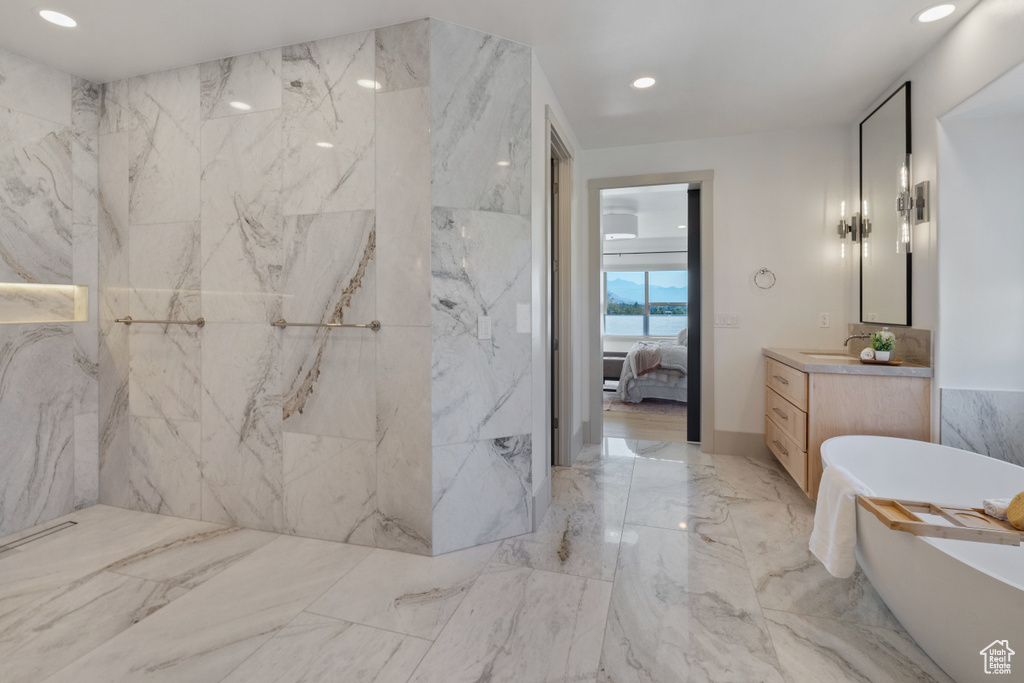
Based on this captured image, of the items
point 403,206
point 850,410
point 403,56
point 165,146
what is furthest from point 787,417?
point 165,146

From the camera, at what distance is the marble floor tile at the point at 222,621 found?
1.53 meters

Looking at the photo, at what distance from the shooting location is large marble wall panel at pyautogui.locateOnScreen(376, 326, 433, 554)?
2186 millimetres

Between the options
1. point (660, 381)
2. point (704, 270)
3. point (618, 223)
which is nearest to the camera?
point (704, 270)

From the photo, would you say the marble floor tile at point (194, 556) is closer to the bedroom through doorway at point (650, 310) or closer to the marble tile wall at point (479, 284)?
the marble tile wall at point (479, 284)

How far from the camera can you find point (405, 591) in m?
1.94

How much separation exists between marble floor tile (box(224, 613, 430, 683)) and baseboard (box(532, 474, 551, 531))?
940 millimetres

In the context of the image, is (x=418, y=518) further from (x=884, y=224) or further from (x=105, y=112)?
(x=884, y=224)

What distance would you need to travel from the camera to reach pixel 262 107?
2.41 m

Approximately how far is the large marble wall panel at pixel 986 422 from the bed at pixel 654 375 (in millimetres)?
3108

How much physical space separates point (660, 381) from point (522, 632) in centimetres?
428

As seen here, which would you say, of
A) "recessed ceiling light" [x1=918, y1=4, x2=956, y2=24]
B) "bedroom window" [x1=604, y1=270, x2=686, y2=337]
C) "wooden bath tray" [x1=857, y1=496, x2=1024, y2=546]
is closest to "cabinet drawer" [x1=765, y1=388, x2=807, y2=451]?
"wooden bath tray" [x1=857, y1=496, x2=1024, y2=546]

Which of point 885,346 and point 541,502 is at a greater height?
point 885,346

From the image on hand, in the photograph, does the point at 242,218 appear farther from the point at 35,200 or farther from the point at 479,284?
the point at 479,284

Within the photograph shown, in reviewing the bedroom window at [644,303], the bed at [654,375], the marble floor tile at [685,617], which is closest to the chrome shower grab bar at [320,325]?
the marble floor tile at [685,617]
